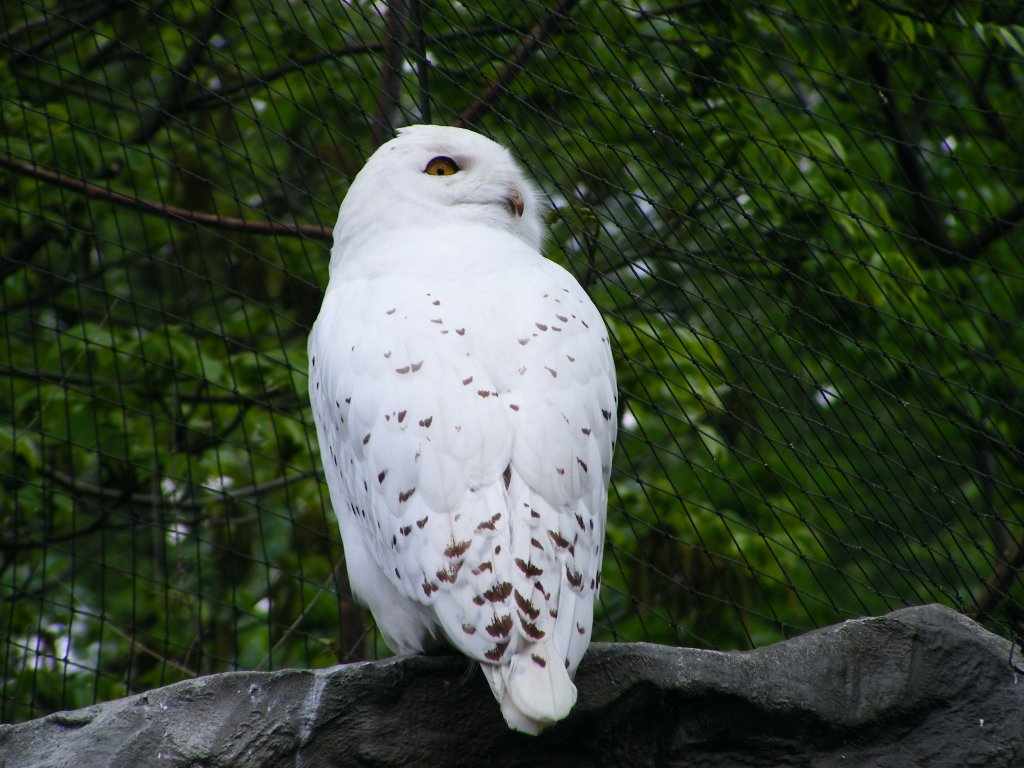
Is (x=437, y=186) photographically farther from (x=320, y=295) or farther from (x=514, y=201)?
(x=320, y=295)

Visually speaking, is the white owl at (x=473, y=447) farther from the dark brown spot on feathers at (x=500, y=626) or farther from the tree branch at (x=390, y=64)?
the tree branch at (x=390, y=64)

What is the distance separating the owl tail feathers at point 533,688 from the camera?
1.91 metres

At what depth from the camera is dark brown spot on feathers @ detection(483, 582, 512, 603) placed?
2057 mm

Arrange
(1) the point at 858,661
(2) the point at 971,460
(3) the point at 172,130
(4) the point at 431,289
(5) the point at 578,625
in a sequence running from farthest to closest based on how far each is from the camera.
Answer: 1. (2) the point at 971,460
2. (3) the point at 172,130
3. (4) the point at 431,289
4. (1) the point at 858,661
5. (5) the point at 578,625

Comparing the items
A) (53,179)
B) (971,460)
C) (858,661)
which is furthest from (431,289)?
(971,460)

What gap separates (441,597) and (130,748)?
0.60 m

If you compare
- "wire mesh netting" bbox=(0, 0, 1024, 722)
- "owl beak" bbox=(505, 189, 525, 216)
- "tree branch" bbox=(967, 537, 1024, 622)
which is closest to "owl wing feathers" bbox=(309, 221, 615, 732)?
"owl beak" bbox=(505, 189, 525, 216)

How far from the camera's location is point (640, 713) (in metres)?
2.28

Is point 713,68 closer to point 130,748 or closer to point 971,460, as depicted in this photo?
point 971,460

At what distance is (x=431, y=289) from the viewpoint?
252cm

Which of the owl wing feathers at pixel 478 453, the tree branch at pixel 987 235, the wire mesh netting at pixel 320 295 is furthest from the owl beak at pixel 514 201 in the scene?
the tree branch at pixel 987 235

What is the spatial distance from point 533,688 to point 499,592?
186 millimetres

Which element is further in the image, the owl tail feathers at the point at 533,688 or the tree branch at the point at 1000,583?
the tree branch at the point at 1000,583

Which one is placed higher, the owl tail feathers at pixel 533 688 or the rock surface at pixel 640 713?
Result: the owl tail feathers at pixel 533 688
